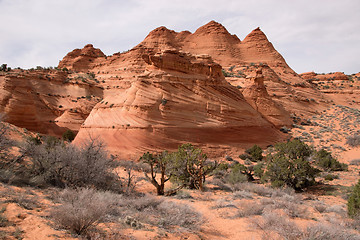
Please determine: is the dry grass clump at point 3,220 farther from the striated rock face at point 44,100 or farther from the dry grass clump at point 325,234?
the striated rock face at point 44,100

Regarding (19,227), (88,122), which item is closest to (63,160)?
(19,227)

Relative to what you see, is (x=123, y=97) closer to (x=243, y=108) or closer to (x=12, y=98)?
(x=243, y=108)

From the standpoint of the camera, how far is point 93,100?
3528 cm

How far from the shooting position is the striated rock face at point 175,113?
1702 centimetres

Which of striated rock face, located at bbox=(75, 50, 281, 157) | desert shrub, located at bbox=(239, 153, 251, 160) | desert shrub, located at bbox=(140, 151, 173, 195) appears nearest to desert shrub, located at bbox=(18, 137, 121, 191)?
desert shrub, located at bbox=(140, 151, 173, 195)

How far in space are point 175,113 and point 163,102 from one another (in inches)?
54.5

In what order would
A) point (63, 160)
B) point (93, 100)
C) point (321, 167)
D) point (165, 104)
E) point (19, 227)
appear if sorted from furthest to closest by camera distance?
1. point (93, 100)
2. point (165, 104)
3. point (321, 167)
4. point (63, 160)
5. point (19, 227)

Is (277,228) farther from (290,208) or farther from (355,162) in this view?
(355,162)

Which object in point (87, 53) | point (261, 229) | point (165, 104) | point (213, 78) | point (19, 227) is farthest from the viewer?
point (87, 53)

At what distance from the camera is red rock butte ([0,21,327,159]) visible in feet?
57.6

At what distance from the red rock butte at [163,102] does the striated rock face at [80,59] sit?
3.36 ft

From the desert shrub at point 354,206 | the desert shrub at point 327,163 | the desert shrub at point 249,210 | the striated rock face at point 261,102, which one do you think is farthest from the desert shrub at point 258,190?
the striated rock face at point 261,102

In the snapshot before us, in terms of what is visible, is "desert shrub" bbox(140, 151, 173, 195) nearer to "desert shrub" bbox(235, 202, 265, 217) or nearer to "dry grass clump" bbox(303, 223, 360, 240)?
"desert shrub" bbox(235, 202, 265, 217)

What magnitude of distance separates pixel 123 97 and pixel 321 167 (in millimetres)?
17024
